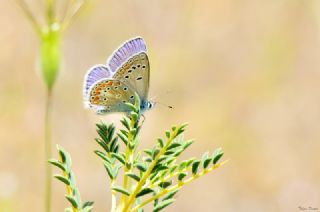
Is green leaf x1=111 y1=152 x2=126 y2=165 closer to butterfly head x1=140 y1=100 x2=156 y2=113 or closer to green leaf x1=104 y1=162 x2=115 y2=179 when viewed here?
green leaf x1=104 y1=162 x2=115 y2=179

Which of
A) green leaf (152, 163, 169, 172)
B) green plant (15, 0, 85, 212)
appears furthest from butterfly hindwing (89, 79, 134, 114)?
green leaf (152, 163, 169, 172)

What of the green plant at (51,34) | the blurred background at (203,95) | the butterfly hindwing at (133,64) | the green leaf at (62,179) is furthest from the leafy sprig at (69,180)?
the blurred background at (203,95)

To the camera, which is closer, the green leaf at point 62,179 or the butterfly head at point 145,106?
the green leaf at point 62,179

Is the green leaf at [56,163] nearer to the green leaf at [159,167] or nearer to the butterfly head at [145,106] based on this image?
the green leaf at [159,167]

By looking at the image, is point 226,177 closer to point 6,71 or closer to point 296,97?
point 296,97

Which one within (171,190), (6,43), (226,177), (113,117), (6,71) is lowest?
(171,190)

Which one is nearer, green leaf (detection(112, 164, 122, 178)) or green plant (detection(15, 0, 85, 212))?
green leaf (detection(112, 164, 122, 178))

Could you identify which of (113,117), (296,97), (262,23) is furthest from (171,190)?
(262,23)
